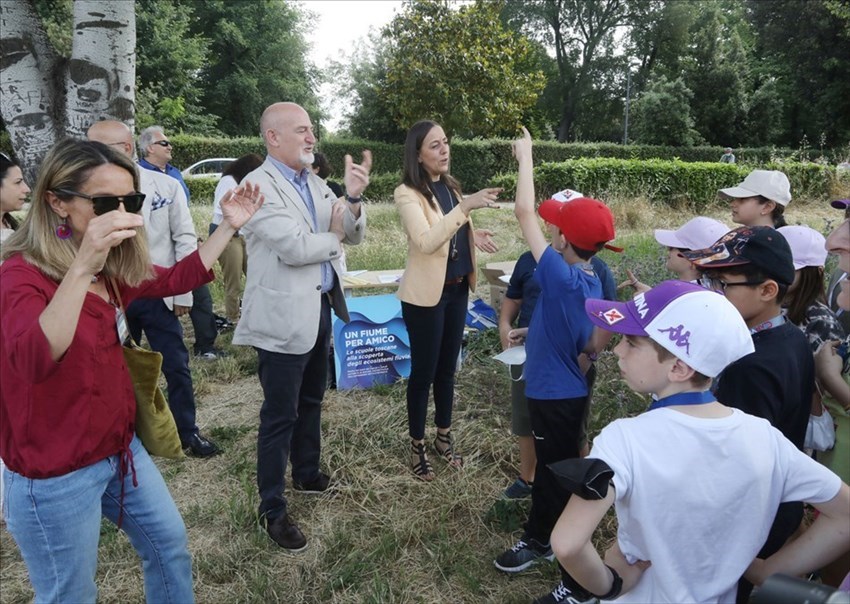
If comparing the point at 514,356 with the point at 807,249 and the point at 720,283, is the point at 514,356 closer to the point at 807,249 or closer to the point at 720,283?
the point at 720,283

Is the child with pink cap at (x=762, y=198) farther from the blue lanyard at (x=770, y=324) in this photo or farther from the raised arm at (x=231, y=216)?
the raised arm at (x=231, y=216)

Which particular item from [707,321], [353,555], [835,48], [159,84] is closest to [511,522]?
[353,555]

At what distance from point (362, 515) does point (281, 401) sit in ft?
2.66

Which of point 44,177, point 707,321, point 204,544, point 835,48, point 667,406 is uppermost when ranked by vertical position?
point 835,48

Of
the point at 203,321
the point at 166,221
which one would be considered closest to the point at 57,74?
the point at 166,221

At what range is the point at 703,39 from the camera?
97.7ft

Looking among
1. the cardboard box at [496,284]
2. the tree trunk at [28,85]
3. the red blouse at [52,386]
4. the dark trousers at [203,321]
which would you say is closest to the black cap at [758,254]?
the red blouse at [52,386]

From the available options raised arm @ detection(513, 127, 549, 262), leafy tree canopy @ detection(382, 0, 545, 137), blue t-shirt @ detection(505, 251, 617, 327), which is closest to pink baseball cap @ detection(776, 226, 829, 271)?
raised arm @ detection(513, 127, 549, 262)

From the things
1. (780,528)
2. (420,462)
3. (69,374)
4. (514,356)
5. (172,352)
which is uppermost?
(69,374)

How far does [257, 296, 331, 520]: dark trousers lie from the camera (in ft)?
9.09

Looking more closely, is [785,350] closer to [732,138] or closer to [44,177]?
[44,177]

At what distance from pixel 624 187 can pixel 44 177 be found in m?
Result: 11.3

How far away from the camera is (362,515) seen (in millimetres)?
3121

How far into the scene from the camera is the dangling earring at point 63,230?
167 cm
